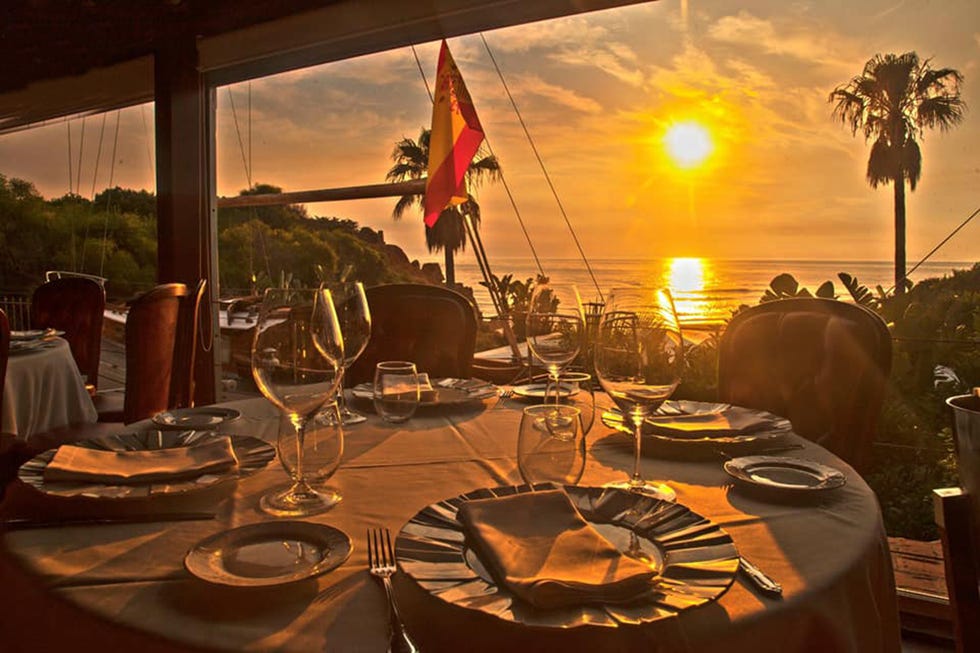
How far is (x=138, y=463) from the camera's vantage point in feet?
3.16

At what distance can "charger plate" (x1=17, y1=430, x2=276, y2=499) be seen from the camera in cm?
87

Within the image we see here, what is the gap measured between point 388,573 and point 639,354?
1.45 ft

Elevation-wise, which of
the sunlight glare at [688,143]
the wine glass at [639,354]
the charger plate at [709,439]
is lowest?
the charger plate at [709,439]

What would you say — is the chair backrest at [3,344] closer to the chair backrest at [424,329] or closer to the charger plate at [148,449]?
the chair backrest at [424,329]

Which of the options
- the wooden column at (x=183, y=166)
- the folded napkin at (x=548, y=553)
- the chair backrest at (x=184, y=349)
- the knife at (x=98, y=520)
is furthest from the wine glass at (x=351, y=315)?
the wooden column at (x=183, y=166)

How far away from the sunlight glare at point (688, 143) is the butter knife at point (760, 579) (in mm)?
3524

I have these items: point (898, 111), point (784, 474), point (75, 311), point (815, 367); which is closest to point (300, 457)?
point (784, 474)

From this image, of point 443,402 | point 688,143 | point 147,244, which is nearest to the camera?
point 443,402

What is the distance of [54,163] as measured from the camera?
5988mm

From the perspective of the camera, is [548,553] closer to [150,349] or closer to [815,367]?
[815,367]

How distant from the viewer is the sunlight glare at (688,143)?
154 inches

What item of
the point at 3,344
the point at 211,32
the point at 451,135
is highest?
the point at 211,32

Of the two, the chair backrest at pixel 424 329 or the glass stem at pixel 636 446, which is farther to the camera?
the chair backrest at pixel 424 329

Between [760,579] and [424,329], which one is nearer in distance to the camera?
[760,579]
